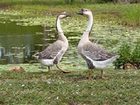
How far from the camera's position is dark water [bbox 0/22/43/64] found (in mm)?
18344

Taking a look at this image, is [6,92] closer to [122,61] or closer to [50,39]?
[122,61]

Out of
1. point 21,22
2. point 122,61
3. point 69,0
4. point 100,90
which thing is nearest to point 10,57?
point 122,61

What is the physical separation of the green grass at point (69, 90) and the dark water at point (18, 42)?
266 inches

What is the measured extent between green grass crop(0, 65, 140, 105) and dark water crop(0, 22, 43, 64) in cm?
676

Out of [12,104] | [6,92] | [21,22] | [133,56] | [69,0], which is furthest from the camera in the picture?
[69,0]

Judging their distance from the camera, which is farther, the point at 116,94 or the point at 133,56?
the point at 133,56

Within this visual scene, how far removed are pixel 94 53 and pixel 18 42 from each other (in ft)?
42.6

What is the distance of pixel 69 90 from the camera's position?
31.4 ft

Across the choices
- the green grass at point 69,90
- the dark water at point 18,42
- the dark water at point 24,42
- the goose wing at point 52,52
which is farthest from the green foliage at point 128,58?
the dark water at point 18,42

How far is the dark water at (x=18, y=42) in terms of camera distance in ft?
60.2

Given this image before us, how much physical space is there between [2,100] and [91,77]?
2.59 metres

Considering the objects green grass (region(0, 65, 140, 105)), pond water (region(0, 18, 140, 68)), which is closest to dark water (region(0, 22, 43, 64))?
pond water (region(0, 18, 140, 68))

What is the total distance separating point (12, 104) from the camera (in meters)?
8.81

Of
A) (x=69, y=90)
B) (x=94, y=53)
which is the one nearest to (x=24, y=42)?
(x=94, y=53)
